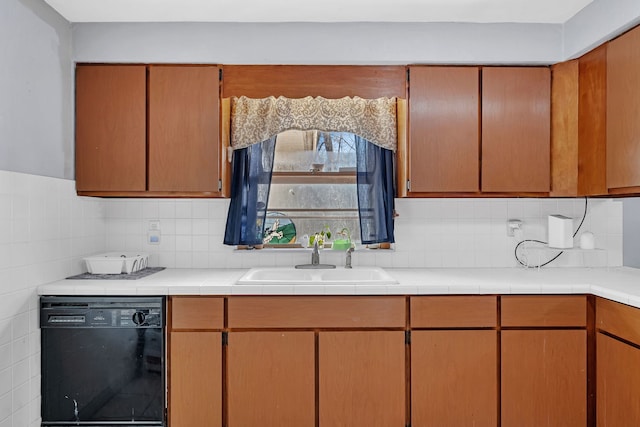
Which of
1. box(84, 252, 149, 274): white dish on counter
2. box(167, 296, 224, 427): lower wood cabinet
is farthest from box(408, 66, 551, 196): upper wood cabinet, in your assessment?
box(84, 252, 149, 274): white dish on counter

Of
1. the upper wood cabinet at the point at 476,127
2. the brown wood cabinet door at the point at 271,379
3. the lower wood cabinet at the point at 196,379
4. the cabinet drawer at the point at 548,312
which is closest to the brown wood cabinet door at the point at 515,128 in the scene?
the upper wood cabinet at the point at 476,127

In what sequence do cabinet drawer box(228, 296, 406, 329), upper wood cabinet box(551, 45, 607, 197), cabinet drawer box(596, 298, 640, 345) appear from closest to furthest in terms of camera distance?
1. cabinet drawer box(596, 298, 640, 345)
2. cabinet drawer box(228, 296, 406, 329)
3. upper wood cabinet box(551, 45, 607, 197)

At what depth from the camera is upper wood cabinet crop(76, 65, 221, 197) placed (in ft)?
8.18

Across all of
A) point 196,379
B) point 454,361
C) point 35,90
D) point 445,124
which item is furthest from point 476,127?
point 35,90

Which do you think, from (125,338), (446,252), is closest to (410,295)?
(446,252)

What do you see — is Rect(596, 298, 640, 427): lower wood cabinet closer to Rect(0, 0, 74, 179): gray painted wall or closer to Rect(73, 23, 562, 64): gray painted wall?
Rect(73, 23, 562, 64): gray painted wall

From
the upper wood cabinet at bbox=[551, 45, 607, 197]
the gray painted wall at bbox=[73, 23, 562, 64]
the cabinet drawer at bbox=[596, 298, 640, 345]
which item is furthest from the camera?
the gray painted wall at bbox=[73, 23, 562, 64]

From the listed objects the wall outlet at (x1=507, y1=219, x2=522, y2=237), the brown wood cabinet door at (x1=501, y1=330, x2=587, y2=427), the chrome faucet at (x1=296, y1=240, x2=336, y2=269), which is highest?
the wall outlet at (x1=507, y1=219, x2=522, y2=237)

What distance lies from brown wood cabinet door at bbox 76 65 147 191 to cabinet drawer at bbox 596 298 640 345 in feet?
8.36

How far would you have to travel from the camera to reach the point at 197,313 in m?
2.18

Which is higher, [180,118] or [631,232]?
[180,118]

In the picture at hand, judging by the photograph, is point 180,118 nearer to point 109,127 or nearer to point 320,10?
point 109,127

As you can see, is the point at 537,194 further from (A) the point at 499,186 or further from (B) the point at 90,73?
(B) the point at 90,73

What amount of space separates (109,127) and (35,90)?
0.41m
